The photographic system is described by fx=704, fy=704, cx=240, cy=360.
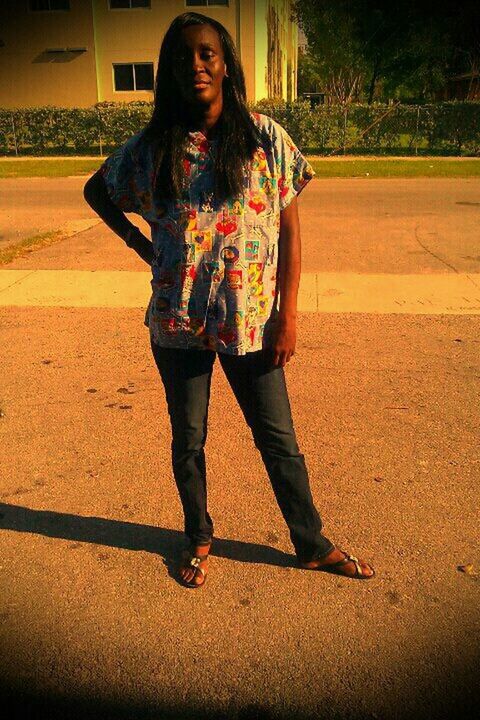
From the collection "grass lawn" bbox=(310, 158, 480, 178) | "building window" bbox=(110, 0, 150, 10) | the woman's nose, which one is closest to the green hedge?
"grass lawn" bbox=(310, 158, 480, 178)

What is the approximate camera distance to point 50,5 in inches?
1141

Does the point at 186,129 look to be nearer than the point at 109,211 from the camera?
Yes

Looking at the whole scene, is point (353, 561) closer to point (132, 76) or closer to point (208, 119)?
point (208, 119)

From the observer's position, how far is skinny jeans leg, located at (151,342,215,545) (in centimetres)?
246

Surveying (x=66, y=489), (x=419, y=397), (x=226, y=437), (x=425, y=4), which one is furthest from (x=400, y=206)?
(x=425, y=4)

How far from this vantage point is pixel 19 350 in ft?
17.1

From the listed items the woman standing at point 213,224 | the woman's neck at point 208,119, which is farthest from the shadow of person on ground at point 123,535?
the woman's neck at point 208,119

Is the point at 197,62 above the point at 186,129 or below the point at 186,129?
above

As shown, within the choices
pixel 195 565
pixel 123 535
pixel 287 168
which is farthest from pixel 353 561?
pixel 287 168

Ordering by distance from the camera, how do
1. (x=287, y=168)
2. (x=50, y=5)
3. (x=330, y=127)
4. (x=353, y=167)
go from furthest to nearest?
(x=50, y=5) → (x=330, y=127) → (x=353, y=167) → (x=287, y=168)

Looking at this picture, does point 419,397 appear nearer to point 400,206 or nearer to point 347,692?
point 347,692

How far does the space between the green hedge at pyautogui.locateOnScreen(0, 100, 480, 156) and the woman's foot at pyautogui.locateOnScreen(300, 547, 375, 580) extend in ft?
67.3

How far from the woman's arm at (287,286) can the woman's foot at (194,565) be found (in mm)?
851

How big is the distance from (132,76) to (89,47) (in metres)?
2.04
